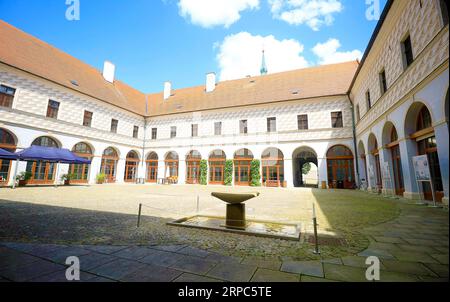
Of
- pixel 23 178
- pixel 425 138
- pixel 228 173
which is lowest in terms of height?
pixel 23 178

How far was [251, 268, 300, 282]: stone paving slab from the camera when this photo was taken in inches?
89.9

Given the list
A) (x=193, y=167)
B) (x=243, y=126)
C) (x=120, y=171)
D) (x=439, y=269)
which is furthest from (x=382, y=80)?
(x=120, y=171)

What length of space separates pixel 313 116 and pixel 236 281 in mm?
18584

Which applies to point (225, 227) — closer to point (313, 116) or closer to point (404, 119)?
point (404, 119)

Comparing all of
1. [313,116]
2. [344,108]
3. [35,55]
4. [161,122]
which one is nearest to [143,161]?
[161,122]

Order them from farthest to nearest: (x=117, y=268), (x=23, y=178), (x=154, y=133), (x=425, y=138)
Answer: (x=154, y=133), (x=23, y=178), (x=425, y=138), (x=117, y=268)

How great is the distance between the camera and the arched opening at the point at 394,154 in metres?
10.2

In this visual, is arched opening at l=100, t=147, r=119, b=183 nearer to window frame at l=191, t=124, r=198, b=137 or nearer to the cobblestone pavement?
window frame at l=191, t=124, r=198, b=137

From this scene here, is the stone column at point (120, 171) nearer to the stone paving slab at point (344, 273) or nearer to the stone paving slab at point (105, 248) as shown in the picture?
the stone paving slab at point (105, 248)

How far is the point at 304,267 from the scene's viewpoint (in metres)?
2.62

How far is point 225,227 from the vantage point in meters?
4.59

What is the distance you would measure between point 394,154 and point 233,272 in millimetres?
11750

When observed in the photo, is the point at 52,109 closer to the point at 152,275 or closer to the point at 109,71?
the point at 109,71

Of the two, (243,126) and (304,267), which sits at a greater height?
(243,126)
